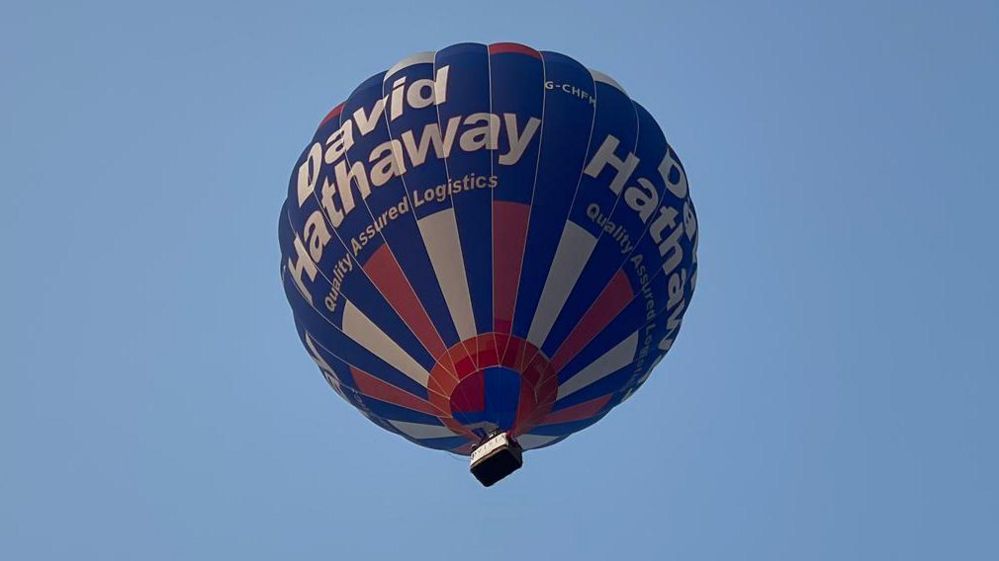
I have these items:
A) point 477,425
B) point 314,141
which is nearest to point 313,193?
point 314,141

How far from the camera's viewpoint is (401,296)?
752 inches

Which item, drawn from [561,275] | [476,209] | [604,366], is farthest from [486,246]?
[604,366]

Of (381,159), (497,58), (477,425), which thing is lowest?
(477,425)

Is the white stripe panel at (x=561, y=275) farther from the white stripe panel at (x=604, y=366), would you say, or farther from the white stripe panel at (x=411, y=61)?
the white stripe panel at (x=411, y=61)

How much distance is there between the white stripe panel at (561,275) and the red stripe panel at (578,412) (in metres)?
1.23

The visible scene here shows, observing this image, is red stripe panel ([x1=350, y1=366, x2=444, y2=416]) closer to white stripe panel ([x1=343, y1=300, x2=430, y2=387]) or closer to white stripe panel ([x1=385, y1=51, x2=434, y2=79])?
white stripe panel ([x1=343, y1=300, x2=430, y2=387])

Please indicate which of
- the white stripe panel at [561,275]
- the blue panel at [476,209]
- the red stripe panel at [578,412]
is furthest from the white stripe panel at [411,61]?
the red stripe panel at [578,412]

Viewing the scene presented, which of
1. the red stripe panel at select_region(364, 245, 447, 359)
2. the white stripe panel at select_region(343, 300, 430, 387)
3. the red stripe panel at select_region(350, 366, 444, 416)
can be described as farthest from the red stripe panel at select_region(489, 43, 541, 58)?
the red stripe panel at select_region(350, 366, 444, 416)

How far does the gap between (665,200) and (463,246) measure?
101 inches

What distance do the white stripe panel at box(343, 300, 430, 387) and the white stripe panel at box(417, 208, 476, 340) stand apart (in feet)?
2.42

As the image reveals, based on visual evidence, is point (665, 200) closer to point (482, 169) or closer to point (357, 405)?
point (482, 169)

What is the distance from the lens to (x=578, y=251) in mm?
19000

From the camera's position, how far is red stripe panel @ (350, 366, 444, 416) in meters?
19.5

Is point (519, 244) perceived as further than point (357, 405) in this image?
No
